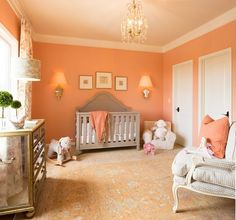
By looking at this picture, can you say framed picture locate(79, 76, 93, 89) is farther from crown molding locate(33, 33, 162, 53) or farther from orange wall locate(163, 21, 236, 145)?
orange wall locate(163, 21, 236, 145)

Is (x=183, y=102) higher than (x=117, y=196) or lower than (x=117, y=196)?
higher

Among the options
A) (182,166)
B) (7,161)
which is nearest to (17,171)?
(7,161)

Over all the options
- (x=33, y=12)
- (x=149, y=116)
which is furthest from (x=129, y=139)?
(x=33, y=12)

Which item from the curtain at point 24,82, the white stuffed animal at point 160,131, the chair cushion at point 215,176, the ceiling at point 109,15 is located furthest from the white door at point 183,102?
the curtain at point 24,82

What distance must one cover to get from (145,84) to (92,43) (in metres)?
1.59

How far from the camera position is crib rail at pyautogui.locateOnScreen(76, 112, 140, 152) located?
3523 millimetres

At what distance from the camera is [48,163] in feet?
9.96

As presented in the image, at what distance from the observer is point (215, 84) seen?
3.25 metres

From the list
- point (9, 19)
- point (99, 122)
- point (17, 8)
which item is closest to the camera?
point (9, 19)

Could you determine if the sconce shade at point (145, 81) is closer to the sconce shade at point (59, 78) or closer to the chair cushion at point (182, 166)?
the sconce shade at point (59, 78)

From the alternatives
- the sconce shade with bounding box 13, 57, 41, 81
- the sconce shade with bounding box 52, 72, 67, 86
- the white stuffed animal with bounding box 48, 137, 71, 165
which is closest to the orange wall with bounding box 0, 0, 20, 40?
the sconce shade with bounding box 13, 57, 41, 81

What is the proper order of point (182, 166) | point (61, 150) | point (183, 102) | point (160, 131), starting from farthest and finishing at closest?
point (183, 102)
point (160, 131)
point (61, 150)
point (182, 166)

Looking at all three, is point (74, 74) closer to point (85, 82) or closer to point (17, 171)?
point (85, 82)

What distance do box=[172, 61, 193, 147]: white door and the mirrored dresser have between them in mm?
3233
